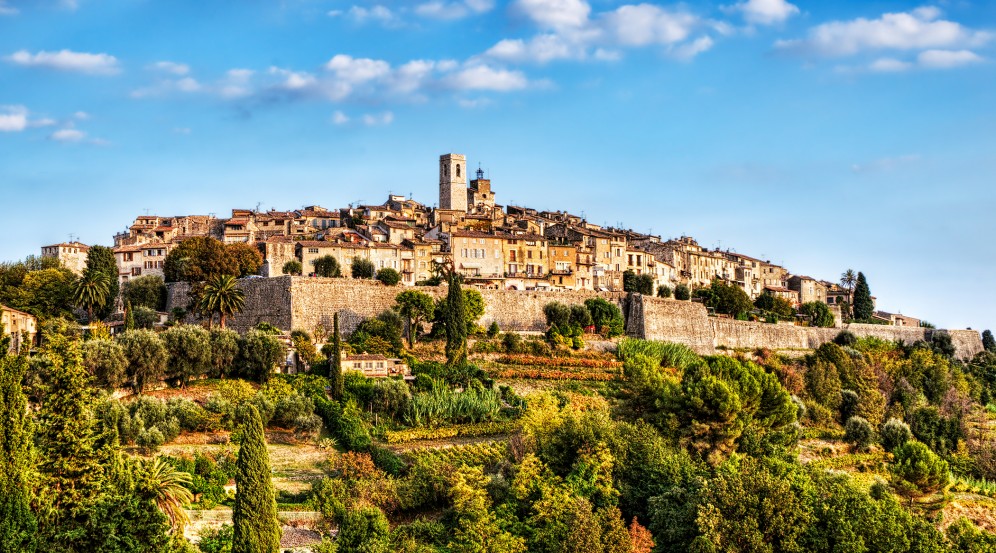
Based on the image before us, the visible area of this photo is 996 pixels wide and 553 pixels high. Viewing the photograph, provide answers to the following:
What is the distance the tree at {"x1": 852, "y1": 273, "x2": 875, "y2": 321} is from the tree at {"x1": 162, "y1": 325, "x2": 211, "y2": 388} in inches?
2800

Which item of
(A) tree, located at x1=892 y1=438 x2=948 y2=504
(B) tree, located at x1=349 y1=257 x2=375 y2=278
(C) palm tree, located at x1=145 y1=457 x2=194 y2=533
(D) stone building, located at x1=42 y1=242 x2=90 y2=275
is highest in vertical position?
(D) stone building, located at x1=42 y1=242 x2=90 y2=275

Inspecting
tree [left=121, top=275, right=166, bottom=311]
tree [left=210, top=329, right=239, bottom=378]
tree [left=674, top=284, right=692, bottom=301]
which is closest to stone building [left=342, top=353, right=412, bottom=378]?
tree [left=210, top=329, right=239, bottom=378]

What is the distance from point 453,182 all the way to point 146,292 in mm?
43427

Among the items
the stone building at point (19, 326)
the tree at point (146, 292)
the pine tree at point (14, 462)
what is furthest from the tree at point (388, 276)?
the pine tree at point (14, 462)

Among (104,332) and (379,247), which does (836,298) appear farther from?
(104,332)

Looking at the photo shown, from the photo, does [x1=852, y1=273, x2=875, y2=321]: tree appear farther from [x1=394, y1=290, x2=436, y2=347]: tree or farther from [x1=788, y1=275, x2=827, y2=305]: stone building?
[x1=394, y1=290, x2=436, y2=347]: tree

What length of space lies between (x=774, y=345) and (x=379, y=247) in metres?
31.2

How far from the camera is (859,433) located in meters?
51.3

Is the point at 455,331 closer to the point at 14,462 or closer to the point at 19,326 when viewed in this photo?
the point at 19,326

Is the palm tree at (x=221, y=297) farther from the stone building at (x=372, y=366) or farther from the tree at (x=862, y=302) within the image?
the tree at (x=862, y=302)

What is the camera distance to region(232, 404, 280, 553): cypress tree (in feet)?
79.0

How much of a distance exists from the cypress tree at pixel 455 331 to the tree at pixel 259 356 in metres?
9.08

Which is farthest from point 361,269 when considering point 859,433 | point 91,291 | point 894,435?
point 894,435

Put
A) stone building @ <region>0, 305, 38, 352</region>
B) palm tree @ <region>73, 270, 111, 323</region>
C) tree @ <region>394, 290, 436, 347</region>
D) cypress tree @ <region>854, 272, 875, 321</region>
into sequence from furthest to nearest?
cypress tree @ <region>854, 272, 875, 321</region> → tree @ <region>394, 290, 436, 347</region> → palm tree @ <region>73, 270, 111, 323</region> → stone building @ <region>0, 305, 38, 352</region>
